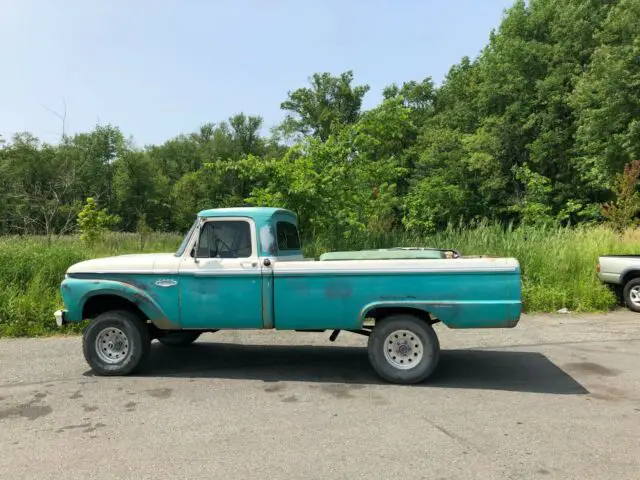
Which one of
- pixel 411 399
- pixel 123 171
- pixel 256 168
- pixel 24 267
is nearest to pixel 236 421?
pixel 411 399

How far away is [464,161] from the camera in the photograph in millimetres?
38406

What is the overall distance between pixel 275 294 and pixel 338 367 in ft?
4.87

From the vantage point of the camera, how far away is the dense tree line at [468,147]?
13711 millimetres

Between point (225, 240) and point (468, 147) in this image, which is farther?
point (468, 147)

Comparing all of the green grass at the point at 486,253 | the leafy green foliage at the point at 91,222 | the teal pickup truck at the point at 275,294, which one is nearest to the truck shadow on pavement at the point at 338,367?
the teal pickup truck at the point at 275,294

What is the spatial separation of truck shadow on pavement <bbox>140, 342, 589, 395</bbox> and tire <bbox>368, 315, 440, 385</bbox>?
0.77ft

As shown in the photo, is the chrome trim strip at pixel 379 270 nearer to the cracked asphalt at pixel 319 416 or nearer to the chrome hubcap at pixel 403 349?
→ the chrome hubcap at pixel 403 349

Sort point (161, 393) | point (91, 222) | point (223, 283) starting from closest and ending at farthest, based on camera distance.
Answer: point (161, 393), point (223, 283), point (91, 222)

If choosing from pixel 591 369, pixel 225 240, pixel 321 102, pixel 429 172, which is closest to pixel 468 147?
pixel 429 172

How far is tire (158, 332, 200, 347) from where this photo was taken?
7.11 meters

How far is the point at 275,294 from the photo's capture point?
19.1ft

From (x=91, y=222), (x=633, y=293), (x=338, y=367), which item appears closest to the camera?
(x=338, y=367)

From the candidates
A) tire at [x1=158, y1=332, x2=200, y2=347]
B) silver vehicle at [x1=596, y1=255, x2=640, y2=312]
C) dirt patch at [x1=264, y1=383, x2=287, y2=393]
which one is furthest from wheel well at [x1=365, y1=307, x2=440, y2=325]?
silver vehicle at [x1=596, y1=255, x2=640, y2=312]

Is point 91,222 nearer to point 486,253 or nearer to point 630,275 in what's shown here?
point 486,253
